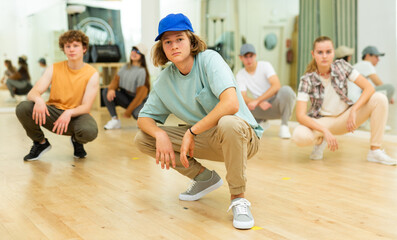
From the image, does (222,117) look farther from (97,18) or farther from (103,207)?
(97,18)

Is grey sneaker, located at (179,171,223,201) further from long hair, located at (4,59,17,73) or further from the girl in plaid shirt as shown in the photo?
long hair, located at (4,59,17,73)

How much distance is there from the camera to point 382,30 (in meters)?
4.41

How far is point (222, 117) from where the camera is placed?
206 centimetres

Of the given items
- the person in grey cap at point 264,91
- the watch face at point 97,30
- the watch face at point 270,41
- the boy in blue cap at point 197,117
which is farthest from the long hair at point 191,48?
the watch face at point 97,30

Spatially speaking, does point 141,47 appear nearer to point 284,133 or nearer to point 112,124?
point 112,124

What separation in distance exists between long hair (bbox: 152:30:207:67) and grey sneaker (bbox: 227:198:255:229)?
2.28 feet

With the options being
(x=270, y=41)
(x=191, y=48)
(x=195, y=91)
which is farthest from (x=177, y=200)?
(x=270, y=41)

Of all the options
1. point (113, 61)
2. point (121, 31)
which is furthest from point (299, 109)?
point (121, 31)

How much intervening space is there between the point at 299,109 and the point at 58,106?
1715mm

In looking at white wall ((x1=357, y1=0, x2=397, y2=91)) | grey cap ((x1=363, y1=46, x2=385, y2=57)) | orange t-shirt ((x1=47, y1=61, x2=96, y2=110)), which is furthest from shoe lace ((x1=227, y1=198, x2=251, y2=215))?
grey cap ((x1=363, y1=46, x2=385, y2=57))

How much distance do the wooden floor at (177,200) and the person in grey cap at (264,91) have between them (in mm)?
881

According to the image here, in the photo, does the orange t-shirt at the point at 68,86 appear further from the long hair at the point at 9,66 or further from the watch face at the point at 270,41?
the long hair at the point at 9,66

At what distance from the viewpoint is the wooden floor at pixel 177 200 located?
196cm

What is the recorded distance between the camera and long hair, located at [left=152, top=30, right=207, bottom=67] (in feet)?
7.28
